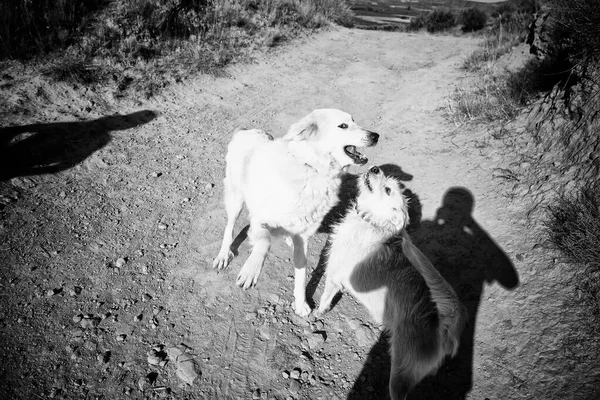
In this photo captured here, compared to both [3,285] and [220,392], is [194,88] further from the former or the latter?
[220,392]

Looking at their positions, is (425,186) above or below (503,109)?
below

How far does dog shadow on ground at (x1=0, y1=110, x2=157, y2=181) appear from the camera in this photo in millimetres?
3988

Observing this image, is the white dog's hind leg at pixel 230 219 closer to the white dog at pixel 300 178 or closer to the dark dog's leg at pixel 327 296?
the white dog at pixel 300 178

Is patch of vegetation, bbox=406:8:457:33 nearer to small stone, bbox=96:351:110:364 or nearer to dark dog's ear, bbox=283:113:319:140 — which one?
dark dog's ear, bbox=283:113:319:140

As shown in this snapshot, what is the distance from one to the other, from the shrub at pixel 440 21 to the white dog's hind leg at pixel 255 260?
58.1 ft

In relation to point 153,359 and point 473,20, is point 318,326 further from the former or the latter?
point 473,20

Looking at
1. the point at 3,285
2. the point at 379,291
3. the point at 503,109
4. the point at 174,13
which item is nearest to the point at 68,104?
the point at 3,285

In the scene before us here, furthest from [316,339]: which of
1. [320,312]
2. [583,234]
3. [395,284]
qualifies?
[583,234]

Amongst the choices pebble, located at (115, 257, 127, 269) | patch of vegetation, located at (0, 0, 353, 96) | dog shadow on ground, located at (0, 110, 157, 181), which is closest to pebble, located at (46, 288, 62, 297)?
pebble, located at (115, 257, 127, 269)

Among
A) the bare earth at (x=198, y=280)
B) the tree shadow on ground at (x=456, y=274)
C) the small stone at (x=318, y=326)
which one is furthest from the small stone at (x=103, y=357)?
the tree shadow on ground at (x=456, y=274)

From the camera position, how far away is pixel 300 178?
3.11m

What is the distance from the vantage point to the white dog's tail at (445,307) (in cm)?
239

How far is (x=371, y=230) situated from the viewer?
10.8 feet

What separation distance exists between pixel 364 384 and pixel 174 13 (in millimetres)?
8665
